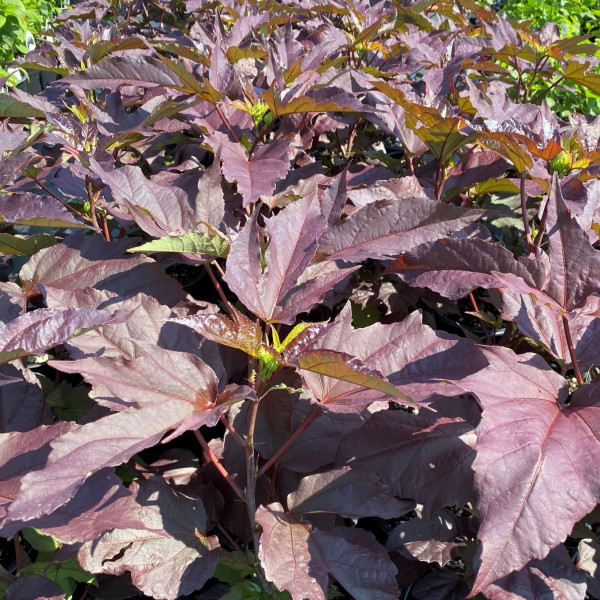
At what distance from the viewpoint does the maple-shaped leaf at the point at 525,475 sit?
85 cm

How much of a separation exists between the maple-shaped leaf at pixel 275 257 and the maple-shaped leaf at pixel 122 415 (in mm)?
153

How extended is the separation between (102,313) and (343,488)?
562 millimetres

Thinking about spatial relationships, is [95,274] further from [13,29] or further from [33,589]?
[13,29]

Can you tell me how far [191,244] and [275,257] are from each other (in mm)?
160

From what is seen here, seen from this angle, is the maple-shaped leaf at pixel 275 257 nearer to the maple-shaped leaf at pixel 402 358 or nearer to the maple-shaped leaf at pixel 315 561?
the maple-shaped leaf at pixel 402 358

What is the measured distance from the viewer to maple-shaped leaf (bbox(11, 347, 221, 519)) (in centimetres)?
77

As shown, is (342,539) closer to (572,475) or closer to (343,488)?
(343,488)

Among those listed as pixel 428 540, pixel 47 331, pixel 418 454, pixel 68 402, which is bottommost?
pixel 428 540

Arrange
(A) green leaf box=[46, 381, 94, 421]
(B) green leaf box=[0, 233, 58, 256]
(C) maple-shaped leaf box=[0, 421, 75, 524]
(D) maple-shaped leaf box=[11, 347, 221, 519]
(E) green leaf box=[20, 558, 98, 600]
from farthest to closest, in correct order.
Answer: (A) green leaf box=[46, 381, 94, 421] < (B) green leaf box=[0, 233, 58, 256] < (E) green leaf box=[20, 558, 98, 600] < (C) maple-shaped leaf box=[0, 421, 75, 524] < (D) maple-shaped leaf box=[11, 347, 221, 519]

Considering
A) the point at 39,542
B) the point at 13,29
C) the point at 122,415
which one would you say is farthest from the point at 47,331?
the point at 13,29

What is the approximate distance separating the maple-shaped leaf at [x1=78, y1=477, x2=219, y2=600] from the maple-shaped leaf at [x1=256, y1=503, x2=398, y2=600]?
0.16 meters

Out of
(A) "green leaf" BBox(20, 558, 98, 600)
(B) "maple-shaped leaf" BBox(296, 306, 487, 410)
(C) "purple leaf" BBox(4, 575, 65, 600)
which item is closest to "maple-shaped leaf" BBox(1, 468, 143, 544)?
(C) "purple leaf" BBox(4, 575, 65, 600)

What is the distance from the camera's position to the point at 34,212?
122 cm

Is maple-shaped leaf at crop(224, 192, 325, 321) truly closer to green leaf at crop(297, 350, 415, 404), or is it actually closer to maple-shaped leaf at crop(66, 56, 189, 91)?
green leaf at crop(297, 350, 415, 404)
